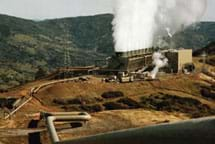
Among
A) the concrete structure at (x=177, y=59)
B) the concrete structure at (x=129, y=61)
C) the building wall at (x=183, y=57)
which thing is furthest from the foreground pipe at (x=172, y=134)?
the building wall at (x=183, y=57)

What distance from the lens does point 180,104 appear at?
81.9 m

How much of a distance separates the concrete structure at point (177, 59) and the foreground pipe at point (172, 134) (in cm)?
8709

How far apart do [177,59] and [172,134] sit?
89.7 metres

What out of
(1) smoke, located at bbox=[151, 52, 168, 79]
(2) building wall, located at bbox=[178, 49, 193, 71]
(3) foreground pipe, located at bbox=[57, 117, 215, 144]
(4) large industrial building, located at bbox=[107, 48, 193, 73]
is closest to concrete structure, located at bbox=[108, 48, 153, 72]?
(4) large industrial building, located at bbox=[107, 48, 193, 73]

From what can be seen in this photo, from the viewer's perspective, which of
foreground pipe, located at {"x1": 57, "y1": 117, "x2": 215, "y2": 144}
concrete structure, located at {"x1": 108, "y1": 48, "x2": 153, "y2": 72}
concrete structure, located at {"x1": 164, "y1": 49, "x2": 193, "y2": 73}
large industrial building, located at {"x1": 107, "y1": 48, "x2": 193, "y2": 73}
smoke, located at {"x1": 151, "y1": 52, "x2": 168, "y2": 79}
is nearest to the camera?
foreground pipe, located at {"x1": 57, "y1": 117, "x2": 215, "y2": 144}

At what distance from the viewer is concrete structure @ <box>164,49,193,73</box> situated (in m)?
104

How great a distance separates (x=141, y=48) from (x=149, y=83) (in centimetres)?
3212

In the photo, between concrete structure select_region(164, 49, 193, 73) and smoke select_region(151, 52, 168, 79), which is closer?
concrete structure select_region(164, 49, 193, 73)

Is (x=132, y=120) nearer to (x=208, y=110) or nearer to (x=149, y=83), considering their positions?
(x=208, y=110)

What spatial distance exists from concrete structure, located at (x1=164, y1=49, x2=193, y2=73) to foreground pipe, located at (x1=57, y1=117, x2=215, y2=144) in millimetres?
87092

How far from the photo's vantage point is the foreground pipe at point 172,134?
46.0 feet

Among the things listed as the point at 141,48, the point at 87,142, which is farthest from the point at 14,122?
the point at 141,48

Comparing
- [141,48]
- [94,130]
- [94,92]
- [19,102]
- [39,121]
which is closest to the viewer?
[94,130]

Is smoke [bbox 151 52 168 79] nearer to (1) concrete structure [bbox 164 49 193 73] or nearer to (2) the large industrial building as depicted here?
(2) the large industrial building
